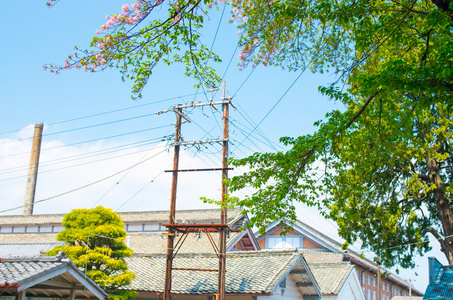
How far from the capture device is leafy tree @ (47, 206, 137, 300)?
62.0 feet

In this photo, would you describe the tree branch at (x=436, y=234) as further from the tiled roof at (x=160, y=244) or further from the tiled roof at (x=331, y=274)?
the tiled roof at (x=160, y=244)

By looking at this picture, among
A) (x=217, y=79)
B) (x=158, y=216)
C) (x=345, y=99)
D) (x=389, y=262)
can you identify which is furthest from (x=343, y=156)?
(x=158, y=216)

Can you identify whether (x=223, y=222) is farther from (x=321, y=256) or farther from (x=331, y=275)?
(x=321, y=256)

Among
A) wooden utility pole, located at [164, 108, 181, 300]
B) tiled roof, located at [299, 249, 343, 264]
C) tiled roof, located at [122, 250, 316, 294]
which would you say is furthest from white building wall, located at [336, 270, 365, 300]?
wooden utility pole, located at [164, 108, 181, 300]

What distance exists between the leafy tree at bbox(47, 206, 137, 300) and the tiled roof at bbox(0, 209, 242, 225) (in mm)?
20657

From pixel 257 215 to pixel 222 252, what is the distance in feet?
29.2

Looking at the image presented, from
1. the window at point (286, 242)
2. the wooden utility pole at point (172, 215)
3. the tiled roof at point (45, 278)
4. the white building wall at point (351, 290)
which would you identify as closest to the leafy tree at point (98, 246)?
the wooden utility pole at point (172, 215)

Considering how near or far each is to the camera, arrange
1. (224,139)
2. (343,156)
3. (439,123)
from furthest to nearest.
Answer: (224,139) → (439,123) → (343,156)

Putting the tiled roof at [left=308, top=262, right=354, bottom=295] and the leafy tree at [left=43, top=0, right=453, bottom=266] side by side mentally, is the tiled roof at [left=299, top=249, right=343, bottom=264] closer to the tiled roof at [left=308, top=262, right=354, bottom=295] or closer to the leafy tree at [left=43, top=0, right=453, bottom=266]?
the tiled roof at [left=308, top=262, right=354, bottom=295]

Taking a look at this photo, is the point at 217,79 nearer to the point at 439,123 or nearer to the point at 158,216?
the point at 439,123

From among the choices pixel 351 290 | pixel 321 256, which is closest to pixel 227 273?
pixel 351 290

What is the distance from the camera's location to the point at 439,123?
17062 millimetres

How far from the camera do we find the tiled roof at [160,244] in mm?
34406

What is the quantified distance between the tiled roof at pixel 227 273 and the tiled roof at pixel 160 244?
7.88 m
